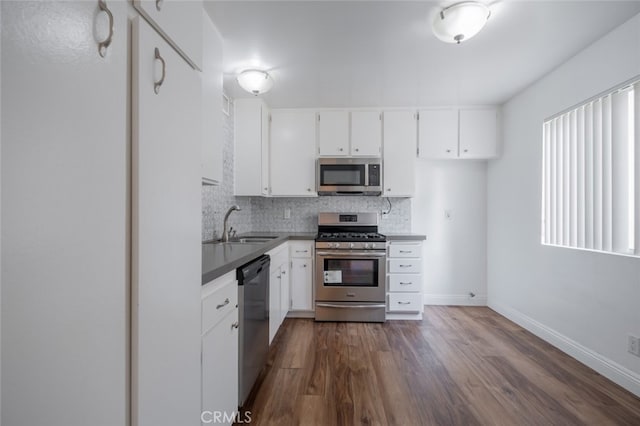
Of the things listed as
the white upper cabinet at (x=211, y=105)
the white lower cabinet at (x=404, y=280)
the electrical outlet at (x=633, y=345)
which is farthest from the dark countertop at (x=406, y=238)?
the white upper cabinet at (x=211, y=105)

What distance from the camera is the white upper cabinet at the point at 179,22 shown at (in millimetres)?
725

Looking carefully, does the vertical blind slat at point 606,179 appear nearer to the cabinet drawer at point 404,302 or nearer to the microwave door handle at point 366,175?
the cabinet drawer at point 404,302

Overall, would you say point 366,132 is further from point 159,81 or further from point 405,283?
point 159,81

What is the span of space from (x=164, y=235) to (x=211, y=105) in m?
1.14

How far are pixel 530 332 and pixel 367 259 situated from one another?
1723 mm

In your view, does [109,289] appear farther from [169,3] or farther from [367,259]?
[367,259]

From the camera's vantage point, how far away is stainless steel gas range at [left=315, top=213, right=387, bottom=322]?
9.96 ft

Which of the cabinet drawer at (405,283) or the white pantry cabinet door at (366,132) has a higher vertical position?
the white pantry cabinet door at (366,132)

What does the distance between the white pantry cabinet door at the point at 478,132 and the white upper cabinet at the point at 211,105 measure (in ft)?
9.21

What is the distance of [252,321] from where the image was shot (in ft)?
5.41

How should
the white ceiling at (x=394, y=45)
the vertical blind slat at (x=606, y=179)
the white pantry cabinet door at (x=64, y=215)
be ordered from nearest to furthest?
the white pantry cabinet door at (x=64, y=215)
the white ceiling at (x=394, y=45)
the vertical blind slat at (x=606, y=179)

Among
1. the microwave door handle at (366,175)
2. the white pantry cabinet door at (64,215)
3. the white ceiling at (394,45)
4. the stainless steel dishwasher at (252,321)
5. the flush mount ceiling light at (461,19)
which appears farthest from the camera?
the microwave door handle at (366,175)

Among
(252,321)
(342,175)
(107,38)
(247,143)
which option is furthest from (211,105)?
(342,175)

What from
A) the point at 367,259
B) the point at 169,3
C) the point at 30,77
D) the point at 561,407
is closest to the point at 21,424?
the point at 30,77
